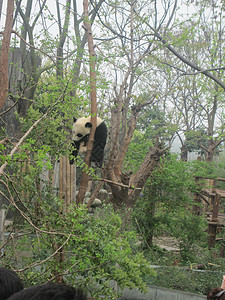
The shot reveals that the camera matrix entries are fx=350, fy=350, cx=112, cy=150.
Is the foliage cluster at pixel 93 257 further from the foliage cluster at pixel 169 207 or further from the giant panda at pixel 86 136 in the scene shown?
the foliage cluster at pixel 169 207

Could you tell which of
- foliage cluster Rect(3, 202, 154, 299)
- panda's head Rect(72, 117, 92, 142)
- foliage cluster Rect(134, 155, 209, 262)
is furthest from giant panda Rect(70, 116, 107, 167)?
foliage cluster Rect(3, 202, 154, 299)

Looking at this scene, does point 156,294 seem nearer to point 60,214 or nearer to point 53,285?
point 60,214

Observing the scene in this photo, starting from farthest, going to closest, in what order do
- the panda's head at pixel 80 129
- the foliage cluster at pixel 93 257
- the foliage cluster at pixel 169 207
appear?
1. the foliage cluster at pixel 169 207
2. the panda's head at pixel 80 129
3. the foliage cluster at pixel 93 257

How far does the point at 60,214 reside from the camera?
11.2ft

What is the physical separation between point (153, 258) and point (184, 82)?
13129 mm

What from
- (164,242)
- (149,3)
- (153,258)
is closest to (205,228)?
(164,242)

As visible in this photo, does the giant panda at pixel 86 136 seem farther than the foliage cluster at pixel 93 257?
Yes

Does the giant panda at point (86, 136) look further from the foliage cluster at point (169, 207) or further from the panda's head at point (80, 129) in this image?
the foliage cluster at point (169, 207)

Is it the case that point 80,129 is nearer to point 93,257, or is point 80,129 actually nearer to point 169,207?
point 169,207

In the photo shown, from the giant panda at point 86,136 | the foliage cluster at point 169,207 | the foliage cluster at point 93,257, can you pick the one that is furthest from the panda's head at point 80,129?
the foliage cluster at point 93,257

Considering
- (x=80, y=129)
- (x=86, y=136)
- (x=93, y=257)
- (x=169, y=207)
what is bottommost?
(x=169, y=207)

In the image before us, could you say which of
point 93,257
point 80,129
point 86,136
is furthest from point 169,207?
point 93,257

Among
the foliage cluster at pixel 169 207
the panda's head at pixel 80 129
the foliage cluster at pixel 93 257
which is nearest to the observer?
the foliage cluster at pixel 93 257

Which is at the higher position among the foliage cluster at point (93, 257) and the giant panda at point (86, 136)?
the giant panda at point (86, 136)
